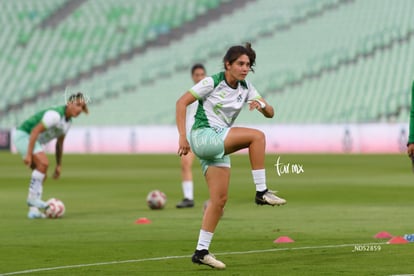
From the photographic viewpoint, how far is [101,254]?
11.3 metres

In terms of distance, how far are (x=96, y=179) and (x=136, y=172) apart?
3510 mm

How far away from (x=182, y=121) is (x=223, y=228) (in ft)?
15.8

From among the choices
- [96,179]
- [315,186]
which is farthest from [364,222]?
[96,179]

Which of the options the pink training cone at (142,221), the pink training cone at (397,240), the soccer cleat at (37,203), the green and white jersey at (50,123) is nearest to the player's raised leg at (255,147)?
the pink training cone at (397,240)

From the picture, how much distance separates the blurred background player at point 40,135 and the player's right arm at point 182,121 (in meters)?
6.54

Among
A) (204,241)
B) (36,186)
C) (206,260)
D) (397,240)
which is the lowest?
(206,260)

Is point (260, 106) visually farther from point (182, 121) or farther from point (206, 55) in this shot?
point (206, 55)

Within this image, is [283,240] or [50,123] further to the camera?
[50,123]

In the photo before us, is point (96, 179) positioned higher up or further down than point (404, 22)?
further down

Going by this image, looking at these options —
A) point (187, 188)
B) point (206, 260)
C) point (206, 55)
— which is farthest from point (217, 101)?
point (206, 55)

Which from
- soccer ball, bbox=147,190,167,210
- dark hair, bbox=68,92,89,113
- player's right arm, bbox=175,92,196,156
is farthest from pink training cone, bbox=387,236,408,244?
soccer ball, bbox=147,190,167,210

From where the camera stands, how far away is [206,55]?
5222cm

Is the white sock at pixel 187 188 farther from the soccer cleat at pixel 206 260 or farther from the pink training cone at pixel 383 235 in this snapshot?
the soccer cleat at pixel 206 260

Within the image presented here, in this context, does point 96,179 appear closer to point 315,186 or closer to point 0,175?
point 0,175
